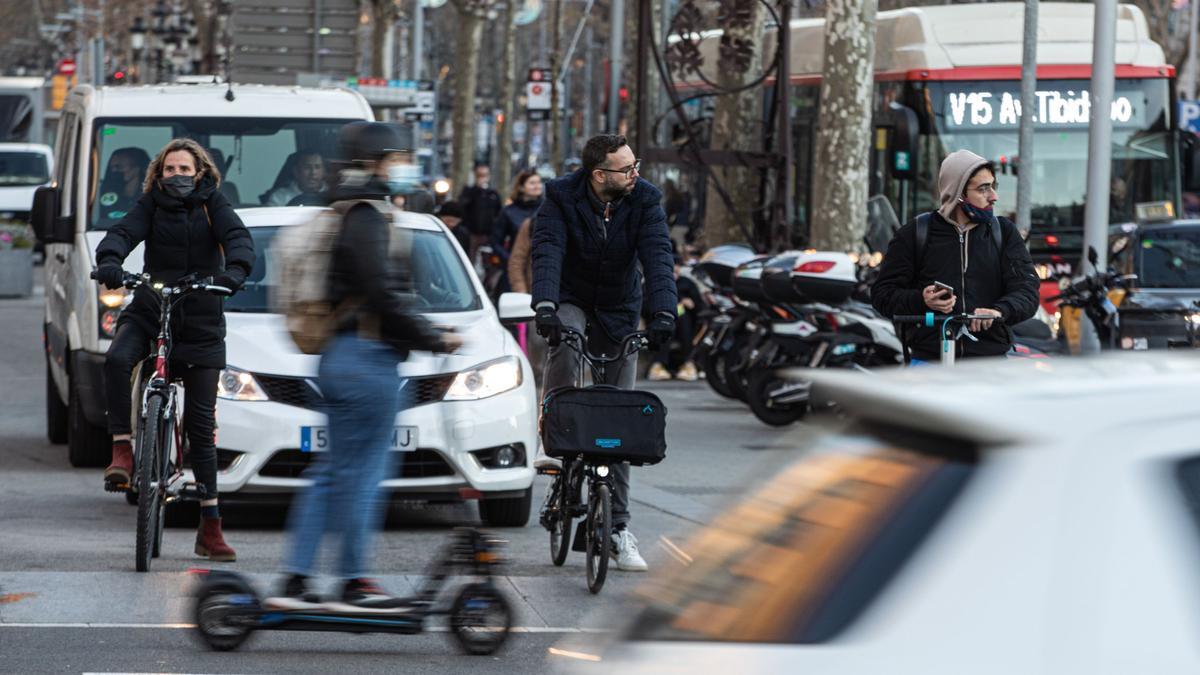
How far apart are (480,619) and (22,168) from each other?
33.7 m

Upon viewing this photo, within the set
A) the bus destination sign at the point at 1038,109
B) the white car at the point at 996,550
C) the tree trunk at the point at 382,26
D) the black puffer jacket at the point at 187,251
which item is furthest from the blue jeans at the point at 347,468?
the tree trunk at the point at 382,26

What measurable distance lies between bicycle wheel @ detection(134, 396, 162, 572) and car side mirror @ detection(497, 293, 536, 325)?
5.21 ft

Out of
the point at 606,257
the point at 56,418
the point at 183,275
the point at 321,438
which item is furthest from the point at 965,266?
the point at 56,418

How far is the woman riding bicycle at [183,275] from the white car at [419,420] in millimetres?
528

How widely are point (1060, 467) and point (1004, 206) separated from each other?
17.4 metres

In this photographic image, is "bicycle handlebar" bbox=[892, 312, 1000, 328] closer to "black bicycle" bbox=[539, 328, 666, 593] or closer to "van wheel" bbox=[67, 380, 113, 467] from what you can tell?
"black bicycle" bbox=[539, 328, 666, 593]

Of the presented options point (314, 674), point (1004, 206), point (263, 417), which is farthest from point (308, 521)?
point (1004, 206)

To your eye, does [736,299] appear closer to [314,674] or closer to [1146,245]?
[1146,245]

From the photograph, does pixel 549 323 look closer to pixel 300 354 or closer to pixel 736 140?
pixel 300 354

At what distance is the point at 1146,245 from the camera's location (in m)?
15.8

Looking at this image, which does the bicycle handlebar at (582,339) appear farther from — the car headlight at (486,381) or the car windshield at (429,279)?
the car windshield at (429,279)

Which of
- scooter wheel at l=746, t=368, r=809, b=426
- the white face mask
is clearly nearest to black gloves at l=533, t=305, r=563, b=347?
the white face mask

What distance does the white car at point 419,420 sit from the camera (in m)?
9.30

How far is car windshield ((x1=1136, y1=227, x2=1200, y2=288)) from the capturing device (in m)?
15.7
